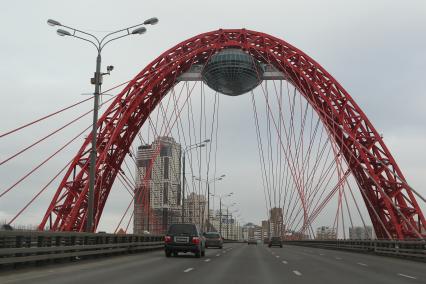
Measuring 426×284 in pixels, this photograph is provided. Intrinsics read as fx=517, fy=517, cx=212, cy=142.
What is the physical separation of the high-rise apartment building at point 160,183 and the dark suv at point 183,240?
1735 cm

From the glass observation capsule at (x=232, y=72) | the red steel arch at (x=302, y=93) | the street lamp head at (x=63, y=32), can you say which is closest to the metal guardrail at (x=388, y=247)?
the red steel arch at (x=302, y=93)

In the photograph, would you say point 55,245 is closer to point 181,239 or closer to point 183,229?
point 181,239

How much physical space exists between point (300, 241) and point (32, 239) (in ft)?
188

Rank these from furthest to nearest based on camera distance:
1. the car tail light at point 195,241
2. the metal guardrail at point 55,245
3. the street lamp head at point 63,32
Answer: the street lamp head at point 63,32 → the car tail light at point 195,241 → the metal guardrail at point 55,245

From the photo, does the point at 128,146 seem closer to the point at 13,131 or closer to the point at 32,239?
the point at 13,131

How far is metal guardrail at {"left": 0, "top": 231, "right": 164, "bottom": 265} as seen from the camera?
48.7 ft

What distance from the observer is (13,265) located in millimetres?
15391

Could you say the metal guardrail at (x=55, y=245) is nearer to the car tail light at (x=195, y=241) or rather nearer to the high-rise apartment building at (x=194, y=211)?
the car tail light at (x=195, y=241)

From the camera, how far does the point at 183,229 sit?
25.8 m

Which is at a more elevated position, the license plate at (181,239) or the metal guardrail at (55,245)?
the license plate at (181,239)

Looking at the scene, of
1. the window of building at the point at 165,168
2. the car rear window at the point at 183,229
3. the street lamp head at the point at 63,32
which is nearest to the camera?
the car rear window at the point at 183,229

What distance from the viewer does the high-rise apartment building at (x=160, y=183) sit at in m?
47.8

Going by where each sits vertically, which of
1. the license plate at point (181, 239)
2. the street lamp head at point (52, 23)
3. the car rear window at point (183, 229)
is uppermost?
the street lamp head at point (52, 23)

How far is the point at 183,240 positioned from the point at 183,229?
62 cm
